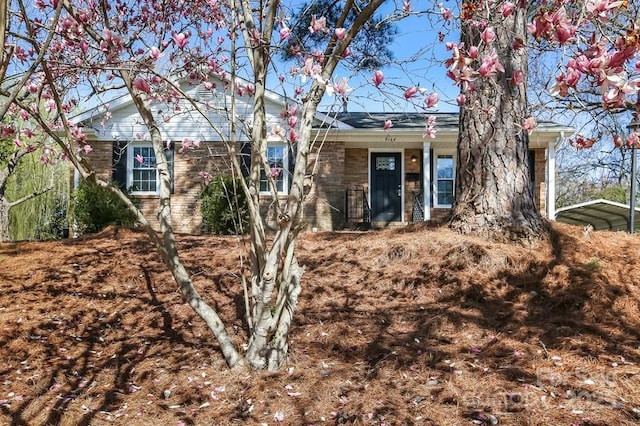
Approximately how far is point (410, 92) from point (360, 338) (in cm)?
189

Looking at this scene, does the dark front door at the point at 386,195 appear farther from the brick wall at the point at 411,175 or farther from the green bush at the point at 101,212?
the green bush at the point at 101,212

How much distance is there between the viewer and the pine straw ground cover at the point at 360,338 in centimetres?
285

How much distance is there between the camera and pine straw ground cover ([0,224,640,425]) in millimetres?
2852

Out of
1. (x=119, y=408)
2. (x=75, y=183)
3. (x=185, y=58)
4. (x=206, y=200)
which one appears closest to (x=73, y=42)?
(x=185, y=58)

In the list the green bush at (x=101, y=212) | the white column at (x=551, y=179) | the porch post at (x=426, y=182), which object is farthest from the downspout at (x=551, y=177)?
Answer: the green bush at (x=101, y=212)

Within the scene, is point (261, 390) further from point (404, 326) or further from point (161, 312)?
point (161, 312)

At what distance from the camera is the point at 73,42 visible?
361 centimetres

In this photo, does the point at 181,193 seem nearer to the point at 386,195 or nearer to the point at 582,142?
the point at 386,195

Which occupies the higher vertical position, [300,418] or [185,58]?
[185,58]

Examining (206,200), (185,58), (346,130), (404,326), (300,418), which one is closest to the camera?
(300,418)

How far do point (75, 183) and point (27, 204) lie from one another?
236cm

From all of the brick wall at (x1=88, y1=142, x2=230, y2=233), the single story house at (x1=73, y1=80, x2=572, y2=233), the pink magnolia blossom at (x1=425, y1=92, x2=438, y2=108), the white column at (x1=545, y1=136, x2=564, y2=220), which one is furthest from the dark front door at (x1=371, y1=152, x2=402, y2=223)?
the pink magnolia blossom at (x1=425, y1=92, x2=438, y2=108)

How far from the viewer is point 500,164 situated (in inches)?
198

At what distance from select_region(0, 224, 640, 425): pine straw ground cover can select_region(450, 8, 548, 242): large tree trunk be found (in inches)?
10.8
